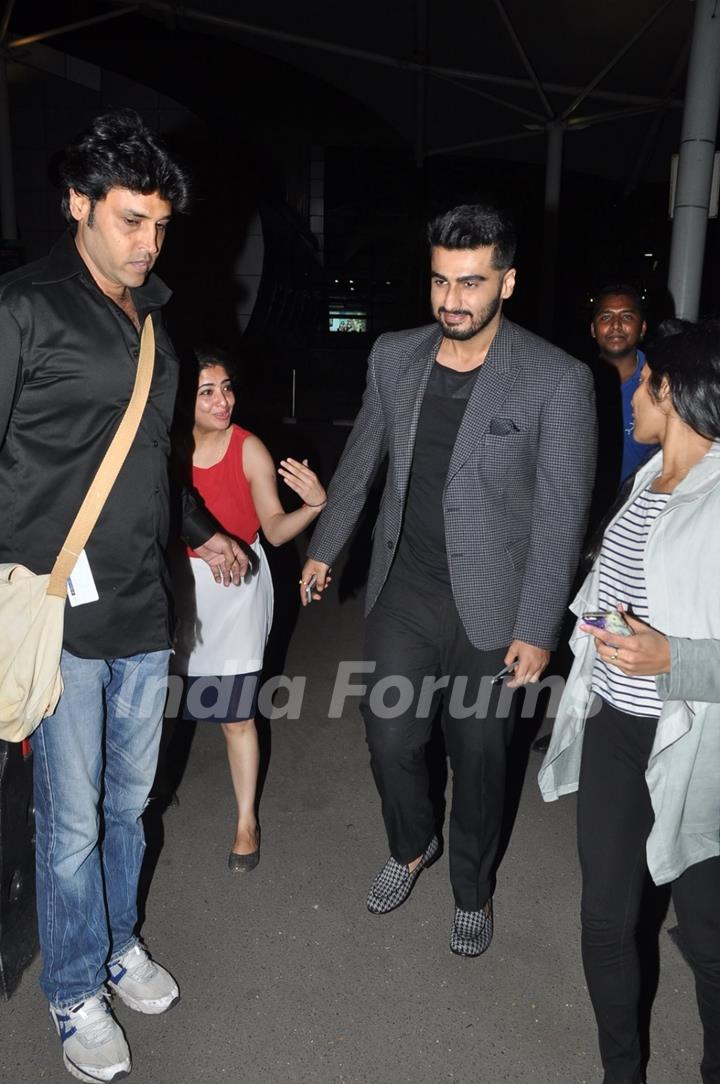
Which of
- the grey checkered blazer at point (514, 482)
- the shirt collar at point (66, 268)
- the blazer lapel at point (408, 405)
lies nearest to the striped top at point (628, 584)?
the grey checkered blazer at point (514, 482)

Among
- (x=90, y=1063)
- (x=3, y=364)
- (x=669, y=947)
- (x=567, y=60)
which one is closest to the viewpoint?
(x=3, y=364)

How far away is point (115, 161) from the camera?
229 centimetres

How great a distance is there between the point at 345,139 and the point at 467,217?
14490 millimetres

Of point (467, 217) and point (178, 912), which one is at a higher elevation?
point (467, 217)

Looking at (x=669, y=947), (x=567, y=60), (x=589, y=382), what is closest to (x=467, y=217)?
(x=589, y=382)

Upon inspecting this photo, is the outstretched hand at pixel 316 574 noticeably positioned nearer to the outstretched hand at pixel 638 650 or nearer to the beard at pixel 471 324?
the beard at pixel 471 324

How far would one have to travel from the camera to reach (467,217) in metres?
2.94

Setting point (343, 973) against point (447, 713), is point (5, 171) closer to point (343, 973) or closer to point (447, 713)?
point (447, 713)

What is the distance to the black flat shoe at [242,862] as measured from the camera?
364 cm

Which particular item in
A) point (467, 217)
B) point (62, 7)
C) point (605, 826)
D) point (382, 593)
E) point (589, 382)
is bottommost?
point (605, 826)

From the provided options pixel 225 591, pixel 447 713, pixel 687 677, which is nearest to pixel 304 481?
pixel 225 591

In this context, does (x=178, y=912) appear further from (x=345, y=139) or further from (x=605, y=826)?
(x=345, y=139)

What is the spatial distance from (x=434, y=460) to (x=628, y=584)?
979 millimetres

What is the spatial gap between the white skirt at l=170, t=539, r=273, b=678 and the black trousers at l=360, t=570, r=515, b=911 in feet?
1.78
